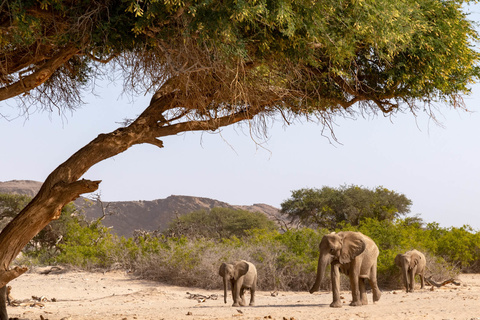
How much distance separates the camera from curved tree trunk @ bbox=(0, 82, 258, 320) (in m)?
7.89

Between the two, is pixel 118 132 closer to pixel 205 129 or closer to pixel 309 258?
pixel 205 129

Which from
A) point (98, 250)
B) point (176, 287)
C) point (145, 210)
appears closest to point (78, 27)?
point (176, 287)

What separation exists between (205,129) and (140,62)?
1.82 m

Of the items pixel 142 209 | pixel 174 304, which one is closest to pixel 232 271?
pixel 174 304

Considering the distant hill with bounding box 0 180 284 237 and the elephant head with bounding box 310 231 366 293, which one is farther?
the distant hill with bounding box 0 180 284 237

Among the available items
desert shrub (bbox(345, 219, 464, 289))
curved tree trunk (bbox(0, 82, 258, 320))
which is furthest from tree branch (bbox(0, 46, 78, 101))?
desert shrub (bbox(345, 219, 464, 289))

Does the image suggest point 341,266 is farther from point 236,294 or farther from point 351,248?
point 236,294

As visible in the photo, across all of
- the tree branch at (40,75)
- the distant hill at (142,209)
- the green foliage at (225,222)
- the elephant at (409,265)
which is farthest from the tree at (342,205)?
the distant hill at (142,209)

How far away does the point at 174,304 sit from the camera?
13.4 m

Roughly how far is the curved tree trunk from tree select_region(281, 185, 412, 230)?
2783 cm

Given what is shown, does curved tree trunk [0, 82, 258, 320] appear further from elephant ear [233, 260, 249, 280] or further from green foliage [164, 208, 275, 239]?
green foliage [164, 208, 275, 239]

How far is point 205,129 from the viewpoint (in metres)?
9.06

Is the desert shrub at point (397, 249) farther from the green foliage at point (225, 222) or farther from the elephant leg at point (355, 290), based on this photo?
the green foliage at point (225, 222)

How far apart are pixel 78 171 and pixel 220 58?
9.61 feet
